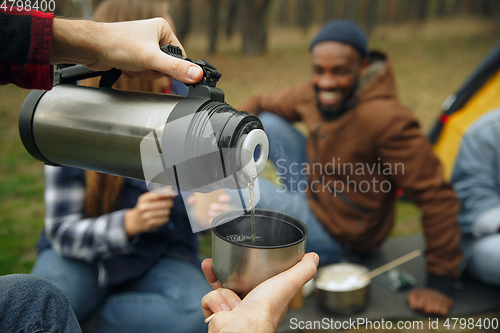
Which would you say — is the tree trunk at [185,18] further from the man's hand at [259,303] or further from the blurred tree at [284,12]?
the man's hand at [259,303]

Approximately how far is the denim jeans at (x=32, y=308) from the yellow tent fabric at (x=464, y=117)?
7.67ft

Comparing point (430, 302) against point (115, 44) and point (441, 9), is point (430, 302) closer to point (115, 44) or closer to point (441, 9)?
point (115, 44)

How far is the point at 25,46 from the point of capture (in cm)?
84

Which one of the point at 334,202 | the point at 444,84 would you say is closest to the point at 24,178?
the point at 334,202

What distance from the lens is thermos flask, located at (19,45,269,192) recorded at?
2.45 feet

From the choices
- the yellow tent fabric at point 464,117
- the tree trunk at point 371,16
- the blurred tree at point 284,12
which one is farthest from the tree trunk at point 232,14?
the yellow tent fabric at point 464,117

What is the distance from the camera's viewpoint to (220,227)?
3.03 feet

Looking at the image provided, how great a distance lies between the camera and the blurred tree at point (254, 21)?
7898 millimetres

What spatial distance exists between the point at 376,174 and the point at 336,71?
2.08ft

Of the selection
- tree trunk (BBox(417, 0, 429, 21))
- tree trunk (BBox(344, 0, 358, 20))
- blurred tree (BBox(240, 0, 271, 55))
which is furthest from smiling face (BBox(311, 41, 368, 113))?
tree trunk (BBox(417, 0, 429, 21))

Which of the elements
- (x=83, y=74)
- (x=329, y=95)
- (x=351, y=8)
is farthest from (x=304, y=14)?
(x=83, y=74)

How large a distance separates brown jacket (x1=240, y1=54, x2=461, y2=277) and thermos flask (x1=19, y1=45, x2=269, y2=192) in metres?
1.44

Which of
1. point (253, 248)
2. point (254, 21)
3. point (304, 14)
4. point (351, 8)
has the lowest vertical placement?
point (253, 248)

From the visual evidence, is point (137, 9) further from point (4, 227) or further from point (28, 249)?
point (4, 227)
